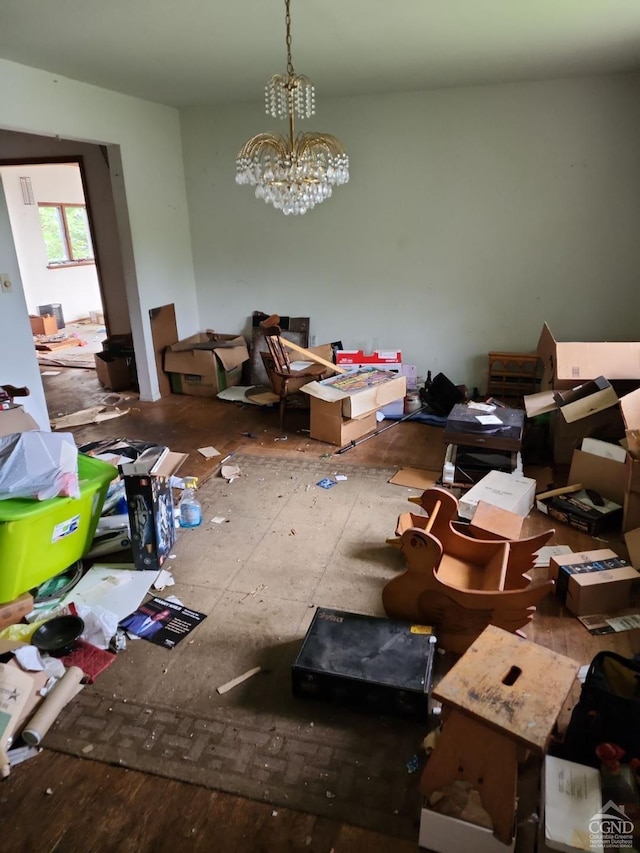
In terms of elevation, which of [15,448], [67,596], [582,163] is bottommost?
[67,596]

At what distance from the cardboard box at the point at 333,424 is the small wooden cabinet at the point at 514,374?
126 cm

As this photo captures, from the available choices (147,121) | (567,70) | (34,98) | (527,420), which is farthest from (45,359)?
(567,70)

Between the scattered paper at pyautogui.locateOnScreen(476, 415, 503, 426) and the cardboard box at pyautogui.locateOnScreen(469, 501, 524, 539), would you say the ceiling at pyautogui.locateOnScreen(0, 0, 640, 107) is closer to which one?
the scattered paper at pyautogui.locateOnScreen(476, 415, 503, 426)

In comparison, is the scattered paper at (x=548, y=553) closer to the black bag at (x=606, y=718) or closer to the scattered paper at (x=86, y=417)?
the black bag at (x=606, y=718)

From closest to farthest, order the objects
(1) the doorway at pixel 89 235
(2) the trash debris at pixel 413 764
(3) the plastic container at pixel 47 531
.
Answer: (2) the trash debris at pixel 413 764, (3) the plastic container at pixel 47 531, (1) the doorway at pixel 89 235

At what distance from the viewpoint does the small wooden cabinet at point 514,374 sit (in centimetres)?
467

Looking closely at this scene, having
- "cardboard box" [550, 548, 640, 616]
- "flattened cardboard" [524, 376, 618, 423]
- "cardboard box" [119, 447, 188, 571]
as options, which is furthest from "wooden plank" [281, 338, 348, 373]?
"cardboard box" [550, 548, 640, 616]

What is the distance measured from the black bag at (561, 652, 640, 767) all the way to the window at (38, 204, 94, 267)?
29.6 feet

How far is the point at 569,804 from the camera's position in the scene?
4.53ft

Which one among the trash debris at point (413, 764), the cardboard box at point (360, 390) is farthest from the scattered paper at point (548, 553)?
the cardboard box at point (360, 390)

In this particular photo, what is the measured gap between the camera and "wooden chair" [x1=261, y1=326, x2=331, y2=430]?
14.2 ft

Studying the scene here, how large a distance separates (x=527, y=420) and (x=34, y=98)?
394 centimetres

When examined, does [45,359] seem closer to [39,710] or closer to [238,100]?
[238,100]

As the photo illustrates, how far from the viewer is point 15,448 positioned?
2.37 meters
